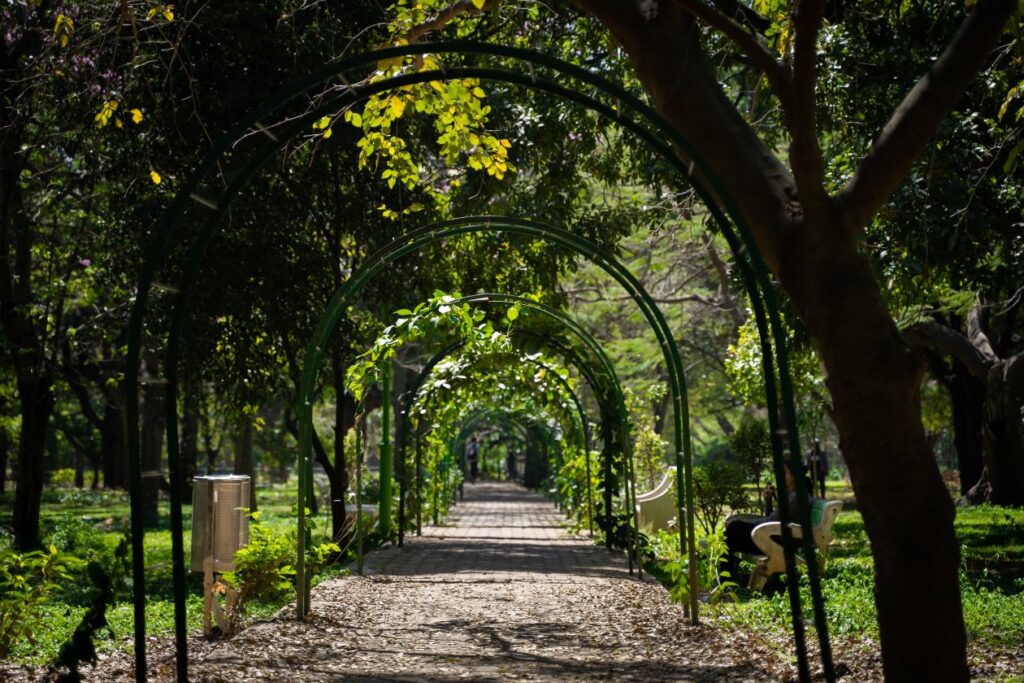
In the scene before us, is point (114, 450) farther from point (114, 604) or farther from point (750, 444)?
point (114, 604)

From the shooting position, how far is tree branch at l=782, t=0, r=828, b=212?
479 centimetres

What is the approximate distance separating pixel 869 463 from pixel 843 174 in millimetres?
6412

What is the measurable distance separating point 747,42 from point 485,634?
4583 millimetres

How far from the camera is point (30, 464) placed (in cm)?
1240

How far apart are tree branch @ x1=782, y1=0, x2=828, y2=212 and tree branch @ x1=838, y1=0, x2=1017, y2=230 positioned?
0.47ft

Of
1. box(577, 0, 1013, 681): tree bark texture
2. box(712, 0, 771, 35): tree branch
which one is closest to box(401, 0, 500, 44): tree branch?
box(712, 0, 771, 35): tree branch

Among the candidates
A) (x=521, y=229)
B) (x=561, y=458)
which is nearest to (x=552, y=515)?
(x=561, y=458)

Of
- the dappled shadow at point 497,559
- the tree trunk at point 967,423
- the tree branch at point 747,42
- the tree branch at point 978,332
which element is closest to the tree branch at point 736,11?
the tree branch at point 747,42

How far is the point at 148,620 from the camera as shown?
8398mm

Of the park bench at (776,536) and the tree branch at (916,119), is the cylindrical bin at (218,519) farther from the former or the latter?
the tree branch at (916,119)

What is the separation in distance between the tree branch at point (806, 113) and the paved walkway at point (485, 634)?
256 cm

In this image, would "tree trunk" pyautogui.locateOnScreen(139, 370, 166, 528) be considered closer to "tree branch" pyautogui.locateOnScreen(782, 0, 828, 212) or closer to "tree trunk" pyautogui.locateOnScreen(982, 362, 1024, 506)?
"tree trunk" pyautogui.locateOnScreen(982, 362, 1024, 506)

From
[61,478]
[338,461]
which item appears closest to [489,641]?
[338,461]

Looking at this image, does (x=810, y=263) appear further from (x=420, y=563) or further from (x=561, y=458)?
(x=561, y=458)
